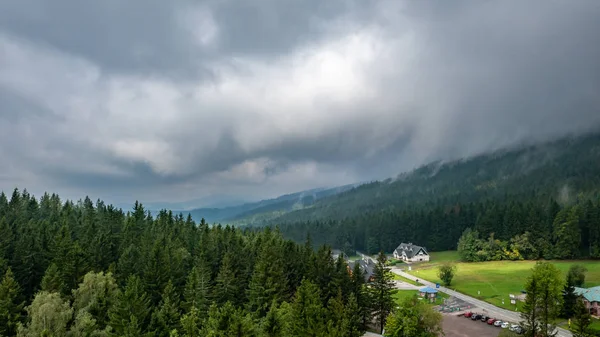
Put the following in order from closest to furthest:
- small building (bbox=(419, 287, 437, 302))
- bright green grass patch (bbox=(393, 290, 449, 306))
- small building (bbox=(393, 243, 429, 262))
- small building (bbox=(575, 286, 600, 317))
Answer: small building (bbox=(575, 286, 600, 317)) < bright green grass patch (bbox=(393, 290, 449, 306)) < small building (bbox=(419, 287, 437, 302)) < small building (bbox=(393, 243, 429, 262))

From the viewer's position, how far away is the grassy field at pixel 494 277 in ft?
311

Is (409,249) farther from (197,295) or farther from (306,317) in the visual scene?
(306,317)

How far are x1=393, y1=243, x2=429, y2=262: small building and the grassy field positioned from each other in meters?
16.4

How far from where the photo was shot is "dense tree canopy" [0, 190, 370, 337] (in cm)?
4688

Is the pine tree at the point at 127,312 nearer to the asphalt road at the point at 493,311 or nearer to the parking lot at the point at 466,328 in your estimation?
the parking lot at the point at 466,328

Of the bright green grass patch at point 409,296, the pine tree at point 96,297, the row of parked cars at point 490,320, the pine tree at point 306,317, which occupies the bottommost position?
the row of parked cars at point 490,320

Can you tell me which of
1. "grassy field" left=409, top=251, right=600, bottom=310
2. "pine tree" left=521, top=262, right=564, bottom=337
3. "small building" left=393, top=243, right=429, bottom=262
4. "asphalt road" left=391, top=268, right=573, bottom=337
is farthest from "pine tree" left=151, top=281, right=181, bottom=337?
"small building" left=393, top=243, right=429, bottom=262

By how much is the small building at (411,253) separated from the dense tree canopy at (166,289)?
97.1 meters

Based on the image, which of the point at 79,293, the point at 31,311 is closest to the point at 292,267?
the point at 79,293

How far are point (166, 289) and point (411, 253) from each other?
132 meters

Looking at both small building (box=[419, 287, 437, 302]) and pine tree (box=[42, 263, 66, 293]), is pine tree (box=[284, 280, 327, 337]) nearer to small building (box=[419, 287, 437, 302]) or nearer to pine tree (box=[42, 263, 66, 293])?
pine tree (box=[42, 263, 66, 293])

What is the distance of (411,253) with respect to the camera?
169000mm

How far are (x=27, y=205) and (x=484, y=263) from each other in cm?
15410

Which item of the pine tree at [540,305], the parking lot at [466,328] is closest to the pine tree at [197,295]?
the parking lot at [466,328]
